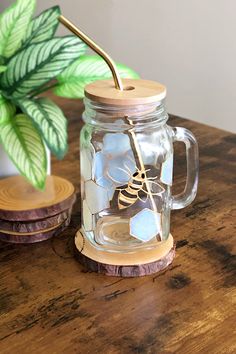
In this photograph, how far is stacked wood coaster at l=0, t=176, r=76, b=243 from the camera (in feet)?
2.77

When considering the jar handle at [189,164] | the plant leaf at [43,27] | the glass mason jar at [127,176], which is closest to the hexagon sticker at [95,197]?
the glass mason jar at [127,176]

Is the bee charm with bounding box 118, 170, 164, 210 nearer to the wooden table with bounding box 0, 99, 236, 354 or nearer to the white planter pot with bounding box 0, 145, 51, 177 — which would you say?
the wooden table with bounding box 0, 99, 236, 354

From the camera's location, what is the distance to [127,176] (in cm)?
78

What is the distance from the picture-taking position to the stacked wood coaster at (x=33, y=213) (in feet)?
2.77

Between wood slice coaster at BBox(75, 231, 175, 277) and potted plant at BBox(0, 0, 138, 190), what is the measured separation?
0.12 metres

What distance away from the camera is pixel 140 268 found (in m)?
0.76

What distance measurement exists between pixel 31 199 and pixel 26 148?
104 mm

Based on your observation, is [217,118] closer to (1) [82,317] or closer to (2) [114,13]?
(2) [114,13]

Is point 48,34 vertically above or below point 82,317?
above

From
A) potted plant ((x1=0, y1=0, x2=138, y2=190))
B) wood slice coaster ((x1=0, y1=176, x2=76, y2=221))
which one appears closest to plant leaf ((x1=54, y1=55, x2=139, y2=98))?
potted plant ((x1=0, y1=0, x2=138, y2=190))

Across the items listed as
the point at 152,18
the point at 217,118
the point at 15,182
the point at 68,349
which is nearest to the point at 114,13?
the point at 152,18

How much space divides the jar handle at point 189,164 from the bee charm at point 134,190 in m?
0.07

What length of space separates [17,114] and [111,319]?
0.35 m

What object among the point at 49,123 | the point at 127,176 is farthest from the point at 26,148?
the point at 127,176
